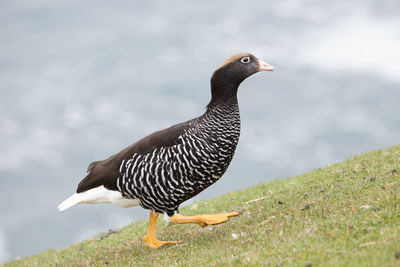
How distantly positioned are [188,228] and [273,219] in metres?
2.56

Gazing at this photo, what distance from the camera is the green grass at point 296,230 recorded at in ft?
20.5

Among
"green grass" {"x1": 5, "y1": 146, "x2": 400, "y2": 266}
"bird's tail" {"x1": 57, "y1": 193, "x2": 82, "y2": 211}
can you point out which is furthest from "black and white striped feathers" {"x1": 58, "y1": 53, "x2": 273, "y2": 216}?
"green grass" {"x1": 5, "y1": 146, "x2": 400, "y2": 266}

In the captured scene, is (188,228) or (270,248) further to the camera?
(188,228)

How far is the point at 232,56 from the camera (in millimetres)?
8875

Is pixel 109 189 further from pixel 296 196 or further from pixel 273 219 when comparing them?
pixel 296 196

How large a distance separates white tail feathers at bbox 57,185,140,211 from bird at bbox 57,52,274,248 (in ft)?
0.06

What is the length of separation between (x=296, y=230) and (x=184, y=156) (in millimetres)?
2296

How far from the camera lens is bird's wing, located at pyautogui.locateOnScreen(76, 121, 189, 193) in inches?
343

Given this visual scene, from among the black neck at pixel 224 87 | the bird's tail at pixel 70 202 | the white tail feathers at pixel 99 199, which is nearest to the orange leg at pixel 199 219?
the white tail feathers at pixel 99 199

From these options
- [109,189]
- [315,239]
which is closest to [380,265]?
[315,239]

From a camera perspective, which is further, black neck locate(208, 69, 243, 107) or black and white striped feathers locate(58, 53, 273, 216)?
black neck locate(208, 69, 243, 107)

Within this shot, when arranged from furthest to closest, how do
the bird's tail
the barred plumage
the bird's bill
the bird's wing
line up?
the bird's tail, the bird's bill, the bird's wing, the barred plumage

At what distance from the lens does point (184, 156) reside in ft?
27.5

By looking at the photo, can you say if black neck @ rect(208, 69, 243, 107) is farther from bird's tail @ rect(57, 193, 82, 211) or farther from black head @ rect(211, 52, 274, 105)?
bird's tail @ rect(57, 193, 82, 211)
